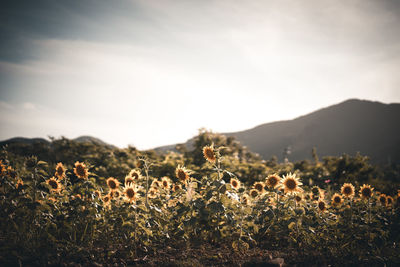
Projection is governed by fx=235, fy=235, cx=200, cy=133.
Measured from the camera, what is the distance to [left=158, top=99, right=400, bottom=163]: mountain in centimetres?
14500

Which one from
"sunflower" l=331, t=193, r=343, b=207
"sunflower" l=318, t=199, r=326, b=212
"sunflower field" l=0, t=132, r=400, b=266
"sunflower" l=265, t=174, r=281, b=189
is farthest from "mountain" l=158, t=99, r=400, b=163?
"sunflower field" l=0, t=132, r=400, b=266

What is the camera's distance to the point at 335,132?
162125 mm

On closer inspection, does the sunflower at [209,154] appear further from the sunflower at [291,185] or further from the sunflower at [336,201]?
the sunflower at [336,201]

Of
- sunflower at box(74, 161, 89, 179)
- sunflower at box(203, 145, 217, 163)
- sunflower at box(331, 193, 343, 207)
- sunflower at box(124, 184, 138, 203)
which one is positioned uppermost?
sunflower at box(203, 145, 217, 163)

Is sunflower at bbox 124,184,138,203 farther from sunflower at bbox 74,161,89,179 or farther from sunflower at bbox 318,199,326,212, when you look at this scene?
sunflower at bbox 318,199,326,212

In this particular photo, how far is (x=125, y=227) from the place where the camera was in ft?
8.92

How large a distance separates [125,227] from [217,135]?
6.37 metres

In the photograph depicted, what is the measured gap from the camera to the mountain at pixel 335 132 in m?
145

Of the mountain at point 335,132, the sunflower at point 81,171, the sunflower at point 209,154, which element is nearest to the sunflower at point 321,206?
the sunflower at point 209,154

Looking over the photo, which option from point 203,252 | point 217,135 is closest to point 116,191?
point 203,252

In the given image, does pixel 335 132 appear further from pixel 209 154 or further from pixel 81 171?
pixel 81 171

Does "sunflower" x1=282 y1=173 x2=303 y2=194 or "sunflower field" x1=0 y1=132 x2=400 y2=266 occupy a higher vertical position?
"sunflower" x1=282 y1=173 x2=303 y2=194

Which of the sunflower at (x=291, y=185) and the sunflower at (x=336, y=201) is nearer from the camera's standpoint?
the sunflower at (x=291, y=185)

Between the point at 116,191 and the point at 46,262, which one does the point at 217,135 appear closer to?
the point at 116,191
